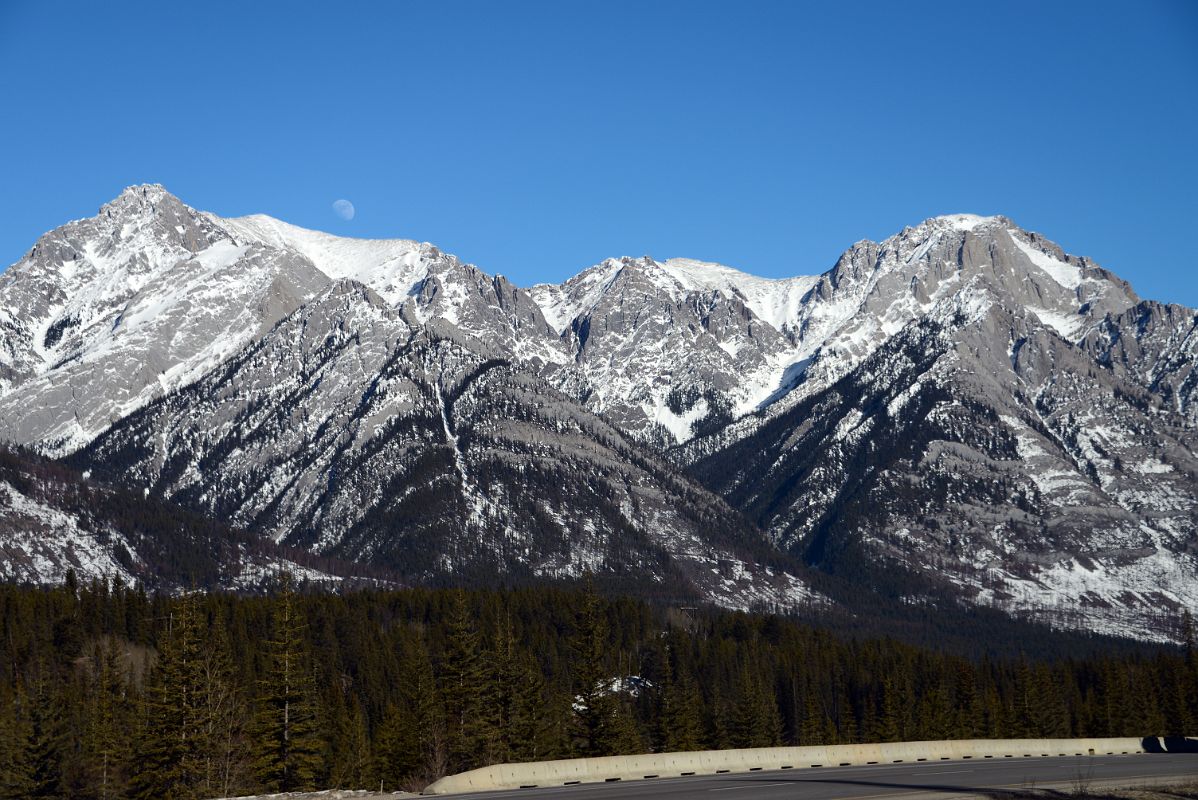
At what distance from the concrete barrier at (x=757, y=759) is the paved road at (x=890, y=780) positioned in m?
1.91

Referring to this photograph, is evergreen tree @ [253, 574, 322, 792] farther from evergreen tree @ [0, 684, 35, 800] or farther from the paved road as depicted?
the paved road

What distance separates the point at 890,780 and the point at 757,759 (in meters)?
13.7

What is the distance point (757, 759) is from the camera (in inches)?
3477

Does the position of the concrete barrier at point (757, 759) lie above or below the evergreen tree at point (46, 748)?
below

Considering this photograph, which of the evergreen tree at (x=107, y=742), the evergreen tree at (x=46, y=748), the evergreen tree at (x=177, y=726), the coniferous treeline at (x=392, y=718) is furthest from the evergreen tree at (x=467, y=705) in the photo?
the evergreen tree at (x=46, y=748)

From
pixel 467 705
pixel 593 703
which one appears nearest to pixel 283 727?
pixel 467 705

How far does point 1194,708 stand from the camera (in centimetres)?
18288

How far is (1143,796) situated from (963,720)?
346ft

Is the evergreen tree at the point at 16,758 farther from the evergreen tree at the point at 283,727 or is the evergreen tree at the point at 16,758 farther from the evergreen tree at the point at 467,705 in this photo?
the evergreen tree at the point at 467,705

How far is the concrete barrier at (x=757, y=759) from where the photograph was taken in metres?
75.1

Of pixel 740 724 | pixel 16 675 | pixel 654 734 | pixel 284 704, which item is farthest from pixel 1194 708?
pixel 16 675

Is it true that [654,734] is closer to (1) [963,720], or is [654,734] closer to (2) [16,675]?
(1) [963,720]

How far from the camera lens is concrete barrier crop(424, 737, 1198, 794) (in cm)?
7506

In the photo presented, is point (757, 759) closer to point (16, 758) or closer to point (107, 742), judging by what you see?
point (107, 742)
